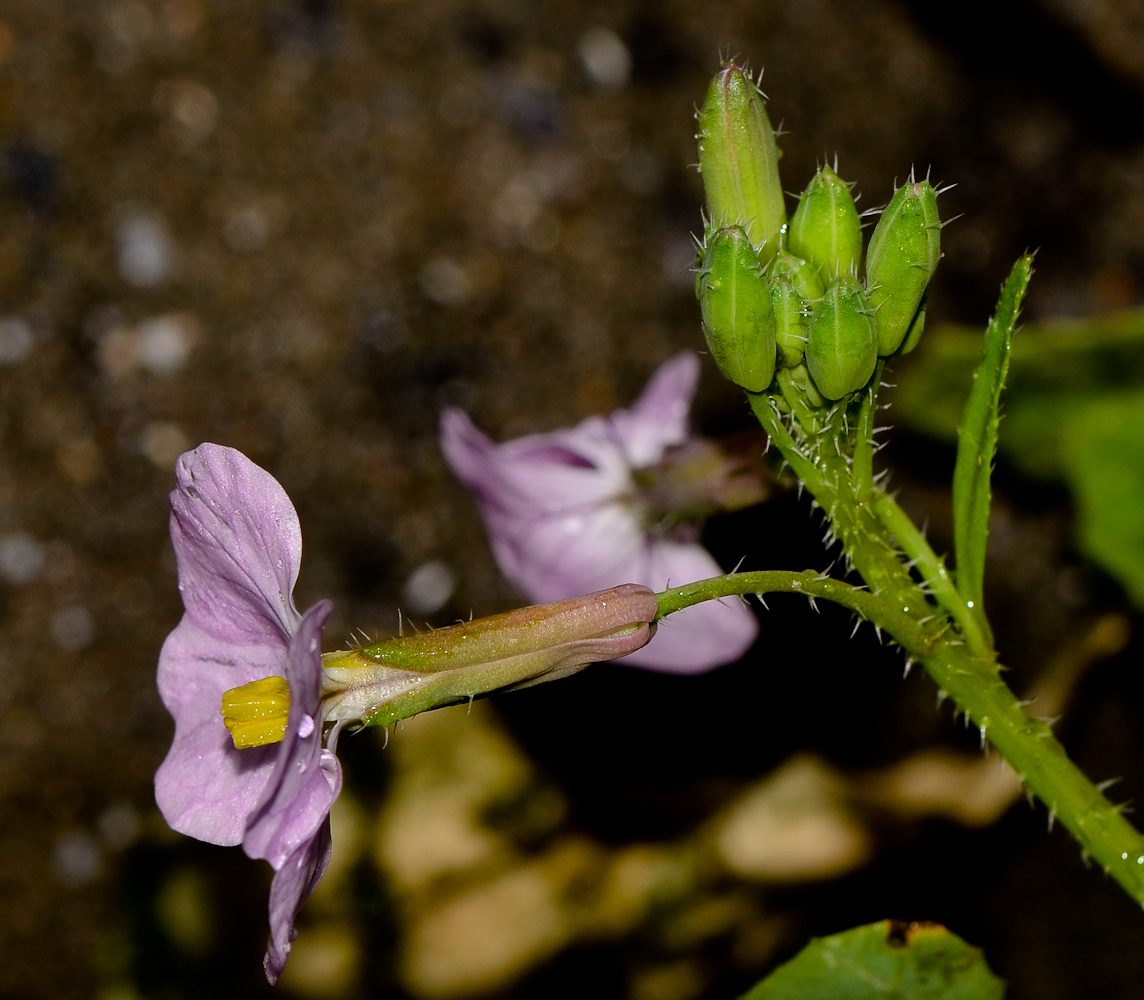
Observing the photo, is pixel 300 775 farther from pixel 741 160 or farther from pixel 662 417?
pixel 662 417

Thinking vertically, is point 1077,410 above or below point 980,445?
above

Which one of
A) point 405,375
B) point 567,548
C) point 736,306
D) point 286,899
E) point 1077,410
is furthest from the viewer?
point 405,375

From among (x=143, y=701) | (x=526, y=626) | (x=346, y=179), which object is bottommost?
(x=526, y=626)

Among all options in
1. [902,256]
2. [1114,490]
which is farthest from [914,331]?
[1114,490]

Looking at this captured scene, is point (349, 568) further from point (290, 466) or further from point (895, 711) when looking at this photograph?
point (895, 711)

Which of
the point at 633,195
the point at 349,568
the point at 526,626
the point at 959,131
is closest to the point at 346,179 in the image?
the point at 633,195

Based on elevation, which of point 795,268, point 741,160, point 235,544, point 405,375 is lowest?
point 235,544

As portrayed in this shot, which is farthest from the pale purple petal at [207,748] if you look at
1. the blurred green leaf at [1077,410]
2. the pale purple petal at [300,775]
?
the blurred green leaf at [1077,410]
